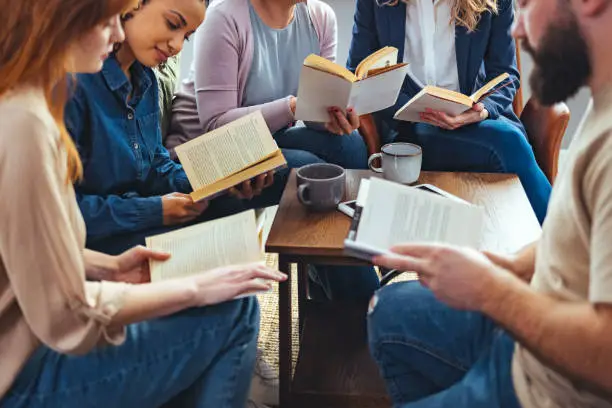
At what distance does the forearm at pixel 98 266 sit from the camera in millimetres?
1183

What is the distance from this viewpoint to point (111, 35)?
108 centimetres

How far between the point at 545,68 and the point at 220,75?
111 cm

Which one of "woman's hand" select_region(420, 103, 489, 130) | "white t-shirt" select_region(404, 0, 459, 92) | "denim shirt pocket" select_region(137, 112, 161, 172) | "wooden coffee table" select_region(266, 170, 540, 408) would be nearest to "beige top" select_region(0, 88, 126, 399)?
"wooden coffee table" select_region(266, 170, 540, 408)

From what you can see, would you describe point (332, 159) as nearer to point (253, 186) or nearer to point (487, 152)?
point (253, 186)

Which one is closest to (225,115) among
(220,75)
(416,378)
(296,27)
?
(220,75)

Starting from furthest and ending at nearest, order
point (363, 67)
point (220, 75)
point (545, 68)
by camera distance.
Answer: point (220, 75), point (363, 67), point (545, 68)

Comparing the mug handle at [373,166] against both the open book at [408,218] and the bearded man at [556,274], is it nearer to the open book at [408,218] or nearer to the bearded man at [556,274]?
the open book at [408,218]

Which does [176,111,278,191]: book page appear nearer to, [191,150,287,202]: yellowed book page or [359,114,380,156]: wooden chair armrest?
[191,150,287,202]: yellowed book page

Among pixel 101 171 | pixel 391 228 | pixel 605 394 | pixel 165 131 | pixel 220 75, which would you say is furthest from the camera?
pixel 165 131

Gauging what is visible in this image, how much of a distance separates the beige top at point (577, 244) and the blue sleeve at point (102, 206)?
0.91 meters

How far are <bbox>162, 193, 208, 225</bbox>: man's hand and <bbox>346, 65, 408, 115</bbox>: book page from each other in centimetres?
49

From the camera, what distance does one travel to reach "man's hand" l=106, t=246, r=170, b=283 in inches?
46.4

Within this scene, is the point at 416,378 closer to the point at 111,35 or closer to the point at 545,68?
the point at 545,68

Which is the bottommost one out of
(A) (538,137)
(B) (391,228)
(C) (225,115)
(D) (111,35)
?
(A) (538,137)
